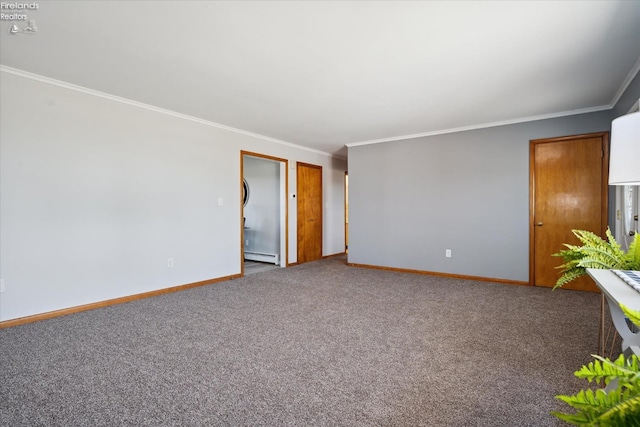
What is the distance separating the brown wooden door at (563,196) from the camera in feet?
12.6

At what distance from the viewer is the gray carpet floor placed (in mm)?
1603

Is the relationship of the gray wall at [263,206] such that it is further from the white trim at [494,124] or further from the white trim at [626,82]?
the white trim at [626,82]

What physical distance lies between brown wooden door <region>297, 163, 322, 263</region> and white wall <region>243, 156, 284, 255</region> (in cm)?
47

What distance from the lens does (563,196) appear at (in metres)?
4.04

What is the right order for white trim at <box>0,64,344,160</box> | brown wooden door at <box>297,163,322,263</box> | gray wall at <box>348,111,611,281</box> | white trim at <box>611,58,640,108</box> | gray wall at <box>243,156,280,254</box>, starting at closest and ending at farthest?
white trim at <box>611,58,640,108</box>, white trim at <box>0,64,344,160</box>, gray wall at <box>348,111,611,281</box>, brown wooden door at <box>297,163,322,263</box>, gray wall at <box>243,156,280,254</box>

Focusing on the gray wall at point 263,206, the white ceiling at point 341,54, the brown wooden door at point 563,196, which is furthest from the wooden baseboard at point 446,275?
the white ceiling at point 341,54

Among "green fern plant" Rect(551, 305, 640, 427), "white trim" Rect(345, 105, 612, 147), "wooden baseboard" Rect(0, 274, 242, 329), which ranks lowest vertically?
"wooden baseboard" Rect(0, 274, 242, 329)

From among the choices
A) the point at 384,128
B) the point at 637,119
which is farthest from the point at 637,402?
A: the point at 384,128

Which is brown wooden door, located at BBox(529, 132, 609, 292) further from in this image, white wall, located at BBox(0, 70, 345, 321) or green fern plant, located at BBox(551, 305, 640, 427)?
white wall, located at BBox(0, 70, 345, 321)

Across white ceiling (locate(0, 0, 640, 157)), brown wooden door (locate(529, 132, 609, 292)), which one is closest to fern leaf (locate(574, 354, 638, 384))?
white ceiling (locate(0, 0, 640, 157))

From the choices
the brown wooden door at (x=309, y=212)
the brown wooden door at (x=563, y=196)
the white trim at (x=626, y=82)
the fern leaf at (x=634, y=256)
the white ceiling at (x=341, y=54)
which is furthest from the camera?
the brown wooden door at (x=309, y=212)

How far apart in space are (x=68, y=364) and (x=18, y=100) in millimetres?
2434

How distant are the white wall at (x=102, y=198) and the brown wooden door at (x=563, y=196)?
4311mm

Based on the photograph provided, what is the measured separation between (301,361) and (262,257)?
14.1ft
